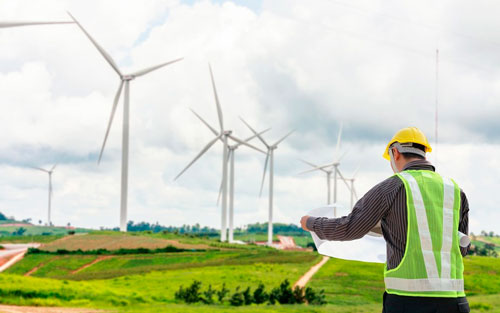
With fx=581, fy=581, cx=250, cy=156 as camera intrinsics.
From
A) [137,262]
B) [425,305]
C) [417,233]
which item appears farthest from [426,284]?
[137,262]

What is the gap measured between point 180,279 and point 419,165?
29.8 meters

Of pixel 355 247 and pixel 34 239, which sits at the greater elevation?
pixel 355 247

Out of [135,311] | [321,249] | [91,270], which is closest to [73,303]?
[135,311]

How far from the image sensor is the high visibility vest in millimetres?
3791

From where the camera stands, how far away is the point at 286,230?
504 ft

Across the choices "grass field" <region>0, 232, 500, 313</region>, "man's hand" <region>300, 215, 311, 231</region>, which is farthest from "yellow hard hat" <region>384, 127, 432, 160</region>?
"grass field" <region>0, 232, 500, 313</region>

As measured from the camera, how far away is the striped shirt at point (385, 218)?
12.8 ft

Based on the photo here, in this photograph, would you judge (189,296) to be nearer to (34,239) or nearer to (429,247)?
(429,247)

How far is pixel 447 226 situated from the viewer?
3.89m

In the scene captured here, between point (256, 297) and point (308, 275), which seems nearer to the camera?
point (256, 297)

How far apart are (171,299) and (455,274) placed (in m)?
23.1

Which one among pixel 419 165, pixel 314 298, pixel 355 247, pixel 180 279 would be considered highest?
pixel 419 165

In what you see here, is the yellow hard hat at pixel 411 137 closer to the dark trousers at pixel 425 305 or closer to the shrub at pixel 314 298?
the dark trousers at pixel 425 305

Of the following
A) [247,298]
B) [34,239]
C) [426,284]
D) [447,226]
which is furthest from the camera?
[34,239]
